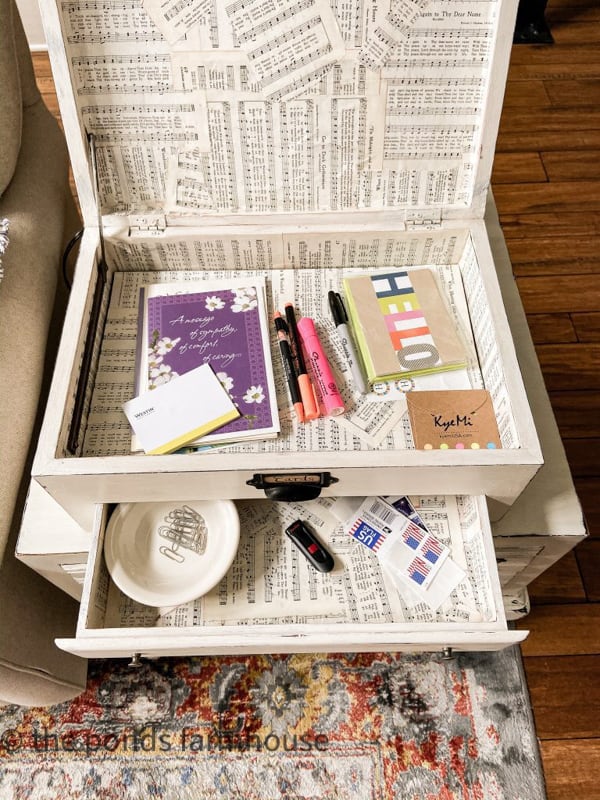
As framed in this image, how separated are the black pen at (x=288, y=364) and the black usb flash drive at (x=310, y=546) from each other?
17cm

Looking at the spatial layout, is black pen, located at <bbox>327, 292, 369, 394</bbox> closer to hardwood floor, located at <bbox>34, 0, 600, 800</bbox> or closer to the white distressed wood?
the white distressed wood

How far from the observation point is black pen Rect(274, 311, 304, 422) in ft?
2.79

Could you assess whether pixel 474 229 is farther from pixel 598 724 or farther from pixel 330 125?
pixel 598 724

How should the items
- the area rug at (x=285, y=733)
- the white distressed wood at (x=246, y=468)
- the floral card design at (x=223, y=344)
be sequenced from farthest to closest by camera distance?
the area rug at (x=285, y=733) < the floral card design at (x=223, y=344) < the white distressed wood at (x=246, y=468)

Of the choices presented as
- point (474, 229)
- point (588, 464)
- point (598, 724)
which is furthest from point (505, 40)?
point (598, 724)

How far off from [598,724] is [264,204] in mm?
1108

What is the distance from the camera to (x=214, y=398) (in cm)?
85

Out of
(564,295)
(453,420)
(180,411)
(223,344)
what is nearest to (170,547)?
(180,411)

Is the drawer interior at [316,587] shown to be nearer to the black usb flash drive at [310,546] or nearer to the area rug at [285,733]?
the black usb flash drive at [310,546]

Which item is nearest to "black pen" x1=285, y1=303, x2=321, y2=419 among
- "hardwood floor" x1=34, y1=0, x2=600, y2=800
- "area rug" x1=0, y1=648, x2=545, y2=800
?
"area rug" x1=0, y1=648, x2=545, y2=800

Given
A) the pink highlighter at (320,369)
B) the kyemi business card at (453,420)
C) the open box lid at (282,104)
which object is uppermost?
the open box lid at (282,104)

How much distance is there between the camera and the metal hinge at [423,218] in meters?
0.94

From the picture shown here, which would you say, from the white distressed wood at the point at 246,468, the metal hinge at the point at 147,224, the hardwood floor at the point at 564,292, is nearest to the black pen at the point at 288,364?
the white distressed wood at the point at 246,468

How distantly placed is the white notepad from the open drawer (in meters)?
0.13
